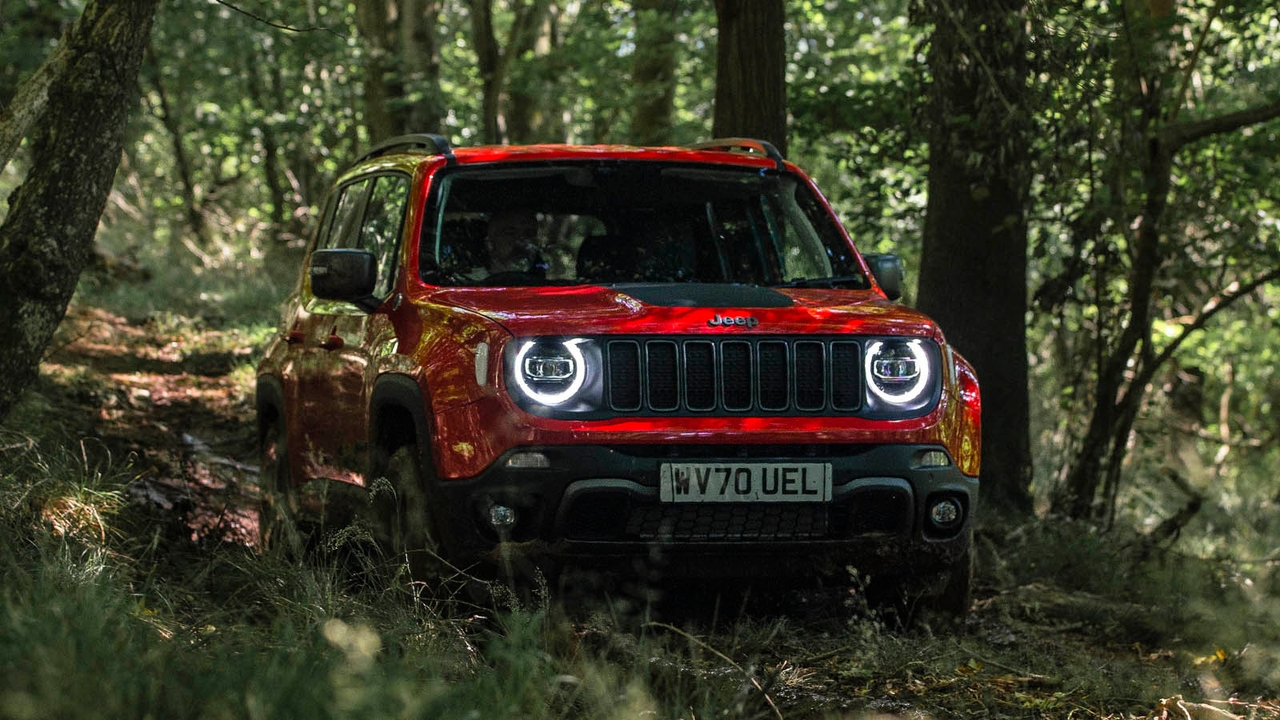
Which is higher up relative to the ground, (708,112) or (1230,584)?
(708,112)

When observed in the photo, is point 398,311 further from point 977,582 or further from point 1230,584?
point 1230,584

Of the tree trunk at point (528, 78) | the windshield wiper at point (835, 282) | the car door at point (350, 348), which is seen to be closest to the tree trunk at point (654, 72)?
the tree trunk at point (528, 78)

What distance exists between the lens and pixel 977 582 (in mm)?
7688

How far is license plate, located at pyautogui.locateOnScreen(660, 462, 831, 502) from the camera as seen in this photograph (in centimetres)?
516

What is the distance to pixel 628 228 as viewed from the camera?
256 inches

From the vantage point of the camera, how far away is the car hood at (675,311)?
5.24 metres

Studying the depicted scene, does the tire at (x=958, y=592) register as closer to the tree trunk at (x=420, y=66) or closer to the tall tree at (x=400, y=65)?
the tree trunk at (x=420, y=66)

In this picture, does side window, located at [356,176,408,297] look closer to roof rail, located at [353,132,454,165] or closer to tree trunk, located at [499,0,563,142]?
roof rail, located at [353,132,454,165]

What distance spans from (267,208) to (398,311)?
2424cm

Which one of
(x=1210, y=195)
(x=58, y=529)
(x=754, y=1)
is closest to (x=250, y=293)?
(x=754, y=1)

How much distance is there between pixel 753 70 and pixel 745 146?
10.1 ft

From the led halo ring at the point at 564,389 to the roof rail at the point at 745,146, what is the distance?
6.26 feet

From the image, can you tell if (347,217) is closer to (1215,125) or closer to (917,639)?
(917,639)

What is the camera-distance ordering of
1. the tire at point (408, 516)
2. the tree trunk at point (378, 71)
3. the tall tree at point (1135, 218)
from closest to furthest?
1. the tire at point (408, 516)
2. the tall tree at point (1135, 218)
3. the tree trunk at point (378, 71)
